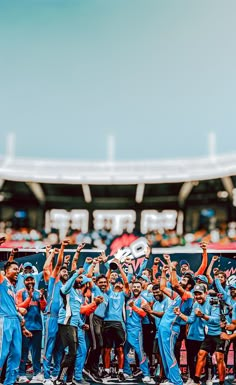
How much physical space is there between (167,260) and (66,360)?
1949mm

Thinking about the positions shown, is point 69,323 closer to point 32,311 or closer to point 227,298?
point 32,311

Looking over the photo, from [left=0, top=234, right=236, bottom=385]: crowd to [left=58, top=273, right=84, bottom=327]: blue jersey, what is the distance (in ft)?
0.04

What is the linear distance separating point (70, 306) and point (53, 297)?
0.29 m

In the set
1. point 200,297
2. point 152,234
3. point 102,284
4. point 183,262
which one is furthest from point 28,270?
point 152,234

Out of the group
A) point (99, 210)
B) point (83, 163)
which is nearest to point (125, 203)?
point (99, 210)

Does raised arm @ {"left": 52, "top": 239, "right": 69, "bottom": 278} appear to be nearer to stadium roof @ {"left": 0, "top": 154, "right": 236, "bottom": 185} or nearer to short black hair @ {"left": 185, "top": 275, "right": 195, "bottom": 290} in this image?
short black hair @ {"left": 185, "top": 275, "right": 195, "bottom": 290}

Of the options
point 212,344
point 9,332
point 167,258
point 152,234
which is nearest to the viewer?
point 9,332

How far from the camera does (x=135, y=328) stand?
22.3 feet

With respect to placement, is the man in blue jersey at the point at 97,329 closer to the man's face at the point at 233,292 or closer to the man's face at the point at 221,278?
the man's face at the point at 221,278

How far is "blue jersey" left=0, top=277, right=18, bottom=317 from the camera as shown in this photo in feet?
20.5

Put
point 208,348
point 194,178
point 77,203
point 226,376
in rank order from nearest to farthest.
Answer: point 208,348 < point 226,376 < point 194,178 < point 77,203

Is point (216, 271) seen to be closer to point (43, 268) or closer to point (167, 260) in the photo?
point (167, 260)

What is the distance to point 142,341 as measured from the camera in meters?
6.82

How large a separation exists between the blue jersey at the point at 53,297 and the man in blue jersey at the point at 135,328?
103 cm
